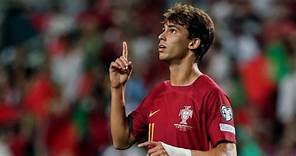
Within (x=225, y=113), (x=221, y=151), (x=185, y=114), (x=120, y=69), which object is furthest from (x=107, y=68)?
(x=221, y=151)

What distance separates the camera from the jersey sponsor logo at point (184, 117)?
6.45 m

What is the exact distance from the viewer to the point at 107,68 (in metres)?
12.9

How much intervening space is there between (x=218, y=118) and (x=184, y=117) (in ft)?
0.79

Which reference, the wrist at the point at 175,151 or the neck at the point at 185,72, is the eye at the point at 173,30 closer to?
the neck at the point at 185,72

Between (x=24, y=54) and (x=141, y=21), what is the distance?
1692mm

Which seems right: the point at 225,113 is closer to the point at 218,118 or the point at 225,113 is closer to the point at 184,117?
the point at 218,118

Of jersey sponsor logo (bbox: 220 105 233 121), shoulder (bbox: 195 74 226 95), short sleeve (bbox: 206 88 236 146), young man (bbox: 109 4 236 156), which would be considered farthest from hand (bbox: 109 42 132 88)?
jersey sponsor logo (bbox: 220 105 233 121)

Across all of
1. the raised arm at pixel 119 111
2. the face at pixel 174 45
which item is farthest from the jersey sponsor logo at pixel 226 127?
the raised arm at pixel 119 111

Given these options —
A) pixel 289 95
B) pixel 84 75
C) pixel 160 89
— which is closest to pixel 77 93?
pixel 84 75

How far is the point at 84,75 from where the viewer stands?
13.0 meters

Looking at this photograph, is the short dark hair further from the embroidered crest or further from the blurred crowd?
the blurred crowd

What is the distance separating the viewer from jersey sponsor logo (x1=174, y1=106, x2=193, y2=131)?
645 centimetres

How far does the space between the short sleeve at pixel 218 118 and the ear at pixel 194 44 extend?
0.35 metres

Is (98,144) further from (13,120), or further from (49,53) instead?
(49,53)
